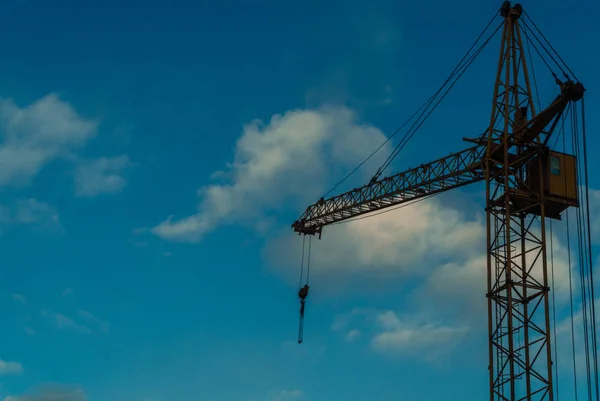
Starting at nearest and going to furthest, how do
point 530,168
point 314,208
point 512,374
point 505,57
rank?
1. point 512,374
2. point 530,168
3. point 505,57
4. point 314,208

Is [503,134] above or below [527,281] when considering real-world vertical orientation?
above

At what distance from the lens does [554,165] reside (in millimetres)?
60812

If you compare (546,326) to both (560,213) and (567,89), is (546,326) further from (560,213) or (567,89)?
(567,89)

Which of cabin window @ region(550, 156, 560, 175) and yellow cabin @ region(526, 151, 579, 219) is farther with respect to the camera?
cabin window @ region(550, 156, 560, 175)

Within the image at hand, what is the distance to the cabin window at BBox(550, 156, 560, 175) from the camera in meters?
60.7

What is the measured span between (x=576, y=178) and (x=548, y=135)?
11.0 ft

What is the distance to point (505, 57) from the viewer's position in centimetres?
6644

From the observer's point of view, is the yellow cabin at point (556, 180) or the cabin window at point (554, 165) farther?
the cabin window at point (554, 165)

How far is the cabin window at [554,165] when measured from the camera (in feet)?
199

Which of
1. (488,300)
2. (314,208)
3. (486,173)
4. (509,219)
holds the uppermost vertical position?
(314,208)

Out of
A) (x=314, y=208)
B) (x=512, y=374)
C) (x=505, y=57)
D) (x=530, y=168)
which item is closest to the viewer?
(x=512, y=374)

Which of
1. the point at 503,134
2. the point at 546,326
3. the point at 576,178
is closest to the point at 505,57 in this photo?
the point at 503,134

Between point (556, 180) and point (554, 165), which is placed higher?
point (554, 165)

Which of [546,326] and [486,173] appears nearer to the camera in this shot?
[546,326]
